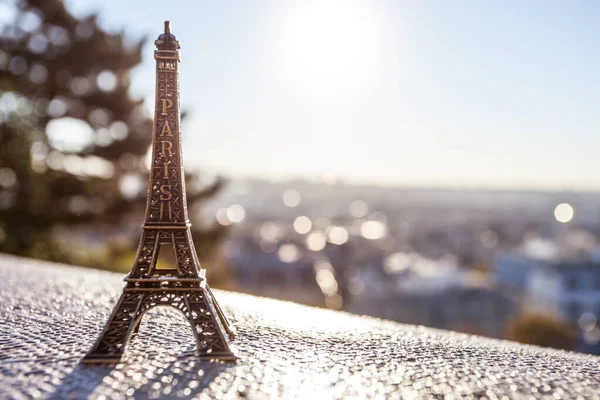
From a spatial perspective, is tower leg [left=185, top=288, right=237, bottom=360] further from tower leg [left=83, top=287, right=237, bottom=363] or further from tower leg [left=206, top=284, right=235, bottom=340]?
tower leg [left=206, top=284, right=235, bottom=340]

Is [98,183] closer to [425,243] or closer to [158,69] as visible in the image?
[158,69]

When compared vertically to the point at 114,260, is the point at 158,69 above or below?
above

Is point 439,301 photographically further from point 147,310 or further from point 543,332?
point 147,310

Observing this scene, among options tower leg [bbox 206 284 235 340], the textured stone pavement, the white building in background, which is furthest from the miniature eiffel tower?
the white building in background

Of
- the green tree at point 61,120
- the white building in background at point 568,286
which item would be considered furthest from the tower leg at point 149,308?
the white building in background at point 568,286

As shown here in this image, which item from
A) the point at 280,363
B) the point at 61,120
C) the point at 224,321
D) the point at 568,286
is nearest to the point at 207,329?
the point at 224,321

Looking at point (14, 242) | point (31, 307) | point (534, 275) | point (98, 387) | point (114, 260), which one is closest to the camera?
point (98, 387)

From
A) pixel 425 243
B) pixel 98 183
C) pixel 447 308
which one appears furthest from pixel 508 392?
pixel 425 243
